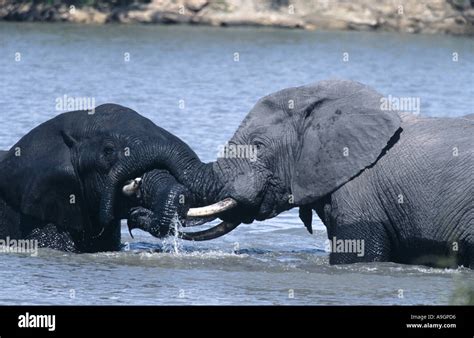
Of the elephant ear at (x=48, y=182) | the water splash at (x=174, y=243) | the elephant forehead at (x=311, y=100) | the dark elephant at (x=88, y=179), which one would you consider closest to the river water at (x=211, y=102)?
the water splash at (x=174, y=243)

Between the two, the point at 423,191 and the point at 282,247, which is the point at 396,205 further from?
the point at 282,247

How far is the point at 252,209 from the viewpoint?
13164 millimetres

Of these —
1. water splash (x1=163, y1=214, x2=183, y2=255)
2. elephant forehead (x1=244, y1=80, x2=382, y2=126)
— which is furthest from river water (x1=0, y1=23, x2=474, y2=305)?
elephant forehead (x1=244, y1=80, x2=382, y2=126)

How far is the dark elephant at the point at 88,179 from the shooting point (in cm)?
1304

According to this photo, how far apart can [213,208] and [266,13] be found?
31.5m

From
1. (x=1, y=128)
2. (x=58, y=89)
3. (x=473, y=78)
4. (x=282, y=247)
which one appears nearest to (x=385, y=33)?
(x=473, y=78)

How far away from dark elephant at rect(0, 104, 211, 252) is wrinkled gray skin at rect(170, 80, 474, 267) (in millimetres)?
346

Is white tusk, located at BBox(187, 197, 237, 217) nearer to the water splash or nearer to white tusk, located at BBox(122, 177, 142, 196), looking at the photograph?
the water splash

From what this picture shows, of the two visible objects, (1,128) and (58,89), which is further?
(58,89)

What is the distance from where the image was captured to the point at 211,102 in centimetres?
2692

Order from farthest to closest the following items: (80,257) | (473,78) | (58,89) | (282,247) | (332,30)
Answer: (332,30)
(473,78)
(58,89)
(282,247)
(80,257)

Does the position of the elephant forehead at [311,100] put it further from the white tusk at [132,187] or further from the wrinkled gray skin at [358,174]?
the white tusk at [132,187]

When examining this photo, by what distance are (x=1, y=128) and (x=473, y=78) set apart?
1465 cm
